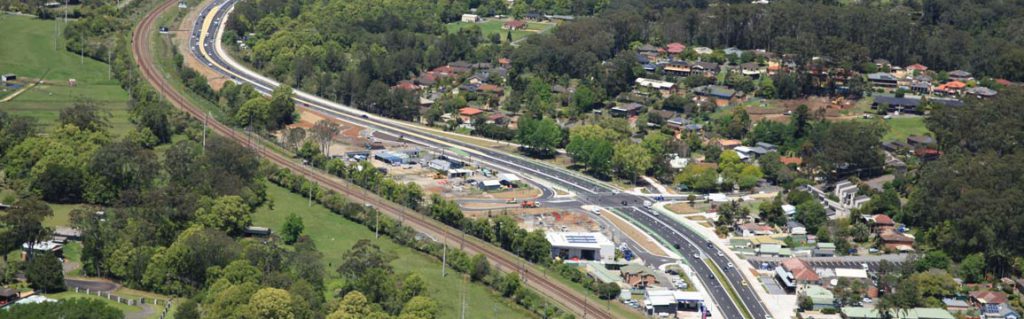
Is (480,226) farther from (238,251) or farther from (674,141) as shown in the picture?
(674,141)

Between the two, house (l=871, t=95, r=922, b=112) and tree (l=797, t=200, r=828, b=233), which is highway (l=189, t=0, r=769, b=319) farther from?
house (l=871, t=95, r=922, b=112)

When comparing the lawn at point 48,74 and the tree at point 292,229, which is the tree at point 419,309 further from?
the lawn at point 48,74

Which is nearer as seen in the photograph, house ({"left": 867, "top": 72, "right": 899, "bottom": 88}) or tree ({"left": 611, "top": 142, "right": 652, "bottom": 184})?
tree ({"left": 611, "top": 142, "right": 652, "bottom": 184})

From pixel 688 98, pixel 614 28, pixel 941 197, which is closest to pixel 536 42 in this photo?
pixel 614 28

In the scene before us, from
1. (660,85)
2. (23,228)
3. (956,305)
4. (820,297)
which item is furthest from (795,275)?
(660,85)

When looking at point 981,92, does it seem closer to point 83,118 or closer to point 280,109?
point 280,109

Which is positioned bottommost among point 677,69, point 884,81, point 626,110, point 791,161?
point 791,161

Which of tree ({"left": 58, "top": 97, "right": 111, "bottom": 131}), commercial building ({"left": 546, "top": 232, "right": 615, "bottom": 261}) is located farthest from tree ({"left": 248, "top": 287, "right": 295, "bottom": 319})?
tree ({"left": 58, "top": 97, "right": 111, "bottom": 131})

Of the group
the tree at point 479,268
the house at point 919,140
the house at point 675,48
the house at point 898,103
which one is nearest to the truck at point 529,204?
the tree at point 479,268
